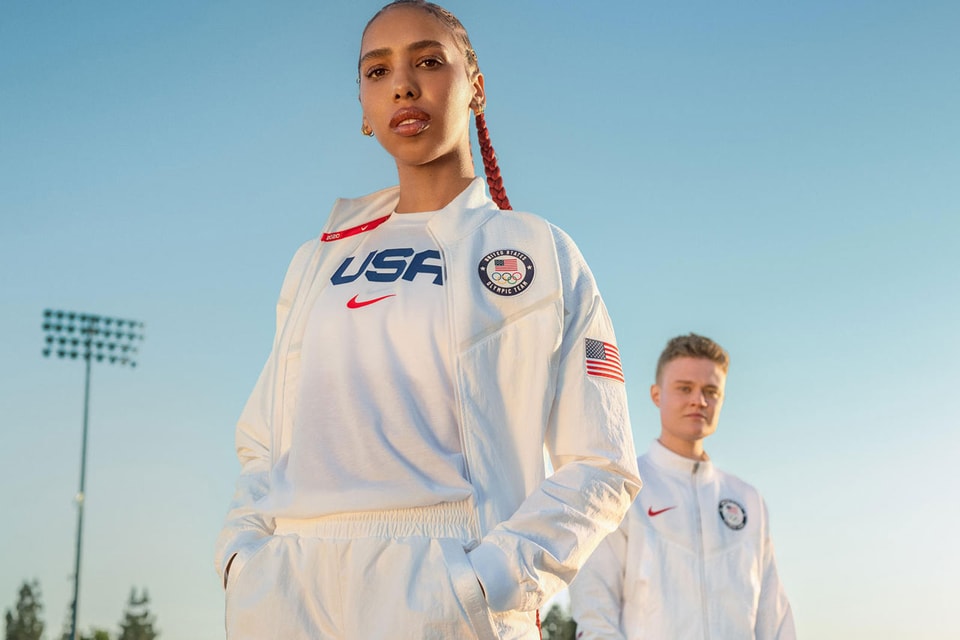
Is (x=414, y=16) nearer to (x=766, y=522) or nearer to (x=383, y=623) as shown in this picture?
(x=383, y=623)

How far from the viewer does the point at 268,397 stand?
3.77 m

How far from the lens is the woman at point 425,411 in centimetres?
299

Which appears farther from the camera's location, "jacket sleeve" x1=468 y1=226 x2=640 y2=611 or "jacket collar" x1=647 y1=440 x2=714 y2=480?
"jacket collar" x1=647 y1=440 x2=714 y2=480

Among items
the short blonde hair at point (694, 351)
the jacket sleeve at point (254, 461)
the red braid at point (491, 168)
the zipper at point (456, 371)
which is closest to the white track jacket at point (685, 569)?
the short blonde hair at point (694, 351)

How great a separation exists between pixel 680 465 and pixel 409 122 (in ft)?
16.3

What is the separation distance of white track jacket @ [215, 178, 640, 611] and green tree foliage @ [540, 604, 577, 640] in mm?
4532

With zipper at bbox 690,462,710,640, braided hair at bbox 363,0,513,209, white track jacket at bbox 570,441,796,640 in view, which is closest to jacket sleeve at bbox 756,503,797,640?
white track jacket at bbox 570,441,796,640

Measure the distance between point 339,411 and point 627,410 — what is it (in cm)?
81

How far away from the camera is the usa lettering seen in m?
3.49

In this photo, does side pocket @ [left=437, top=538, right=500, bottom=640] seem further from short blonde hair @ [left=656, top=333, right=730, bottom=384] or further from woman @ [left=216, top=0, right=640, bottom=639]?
short blonde hair @ [left=656, top=333, right=730, bottom=384]

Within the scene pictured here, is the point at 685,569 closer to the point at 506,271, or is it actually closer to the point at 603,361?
the point at 603,361

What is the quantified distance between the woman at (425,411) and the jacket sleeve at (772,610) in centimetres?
483

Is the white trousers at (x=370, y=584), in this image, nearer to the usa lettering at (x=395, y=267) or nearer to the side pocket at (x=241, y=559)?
the side pocket at (x=241, y=559)

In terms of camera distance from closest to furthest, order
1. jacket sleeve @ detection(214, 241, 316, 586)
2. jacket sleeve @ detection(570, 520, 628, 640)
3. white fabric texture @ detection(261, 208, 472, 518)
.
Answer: white fabric texture @ detection(261, 208, 472, 518), jacket sleeve @ detection(214, 241, 316, 586), jacket sleeve @ detection(570, 520, 628, 640)
